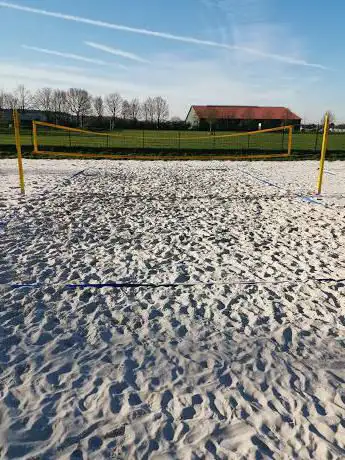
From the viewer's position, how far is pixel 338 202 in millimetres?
8781

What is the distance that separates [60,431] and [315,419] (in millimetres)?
1586

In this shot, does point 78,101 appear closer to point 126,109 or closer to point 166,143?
point 126,109

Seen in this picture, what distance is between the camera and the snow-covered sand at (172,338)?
2324mm

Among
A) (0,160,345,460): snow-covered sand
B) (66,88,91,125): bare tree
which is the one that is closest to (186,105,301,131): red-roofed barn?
(66,88,91,125): bare tree

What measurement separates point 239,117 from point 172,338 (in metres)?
77.3

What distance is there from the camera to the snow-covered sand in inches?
91.5

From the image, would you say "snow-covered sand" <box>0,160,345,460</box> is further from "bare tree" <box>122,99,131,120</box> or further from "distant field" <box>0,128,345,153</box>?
"bare tree" <box>122,99,131,120</box>

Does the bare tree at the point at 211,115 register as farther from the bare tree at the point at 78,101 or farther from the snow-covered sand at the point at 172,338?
the snow-covered sand at the point at 172,338

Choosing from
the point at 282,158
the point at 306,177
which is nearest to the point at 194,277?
the point at 306,177

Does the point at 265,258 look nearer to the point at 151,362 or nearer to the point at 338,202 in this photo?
the point at 151,362

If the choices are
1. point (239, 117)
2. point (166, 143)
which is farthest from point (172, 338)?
point (239, 117)

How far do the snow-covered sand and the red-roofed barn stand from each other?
63511mm

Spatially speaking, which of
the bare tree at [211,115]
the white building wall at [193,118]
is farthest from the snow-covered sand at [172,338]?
the white building wall at [193,118]

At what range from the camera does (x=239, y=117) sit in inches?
2990
